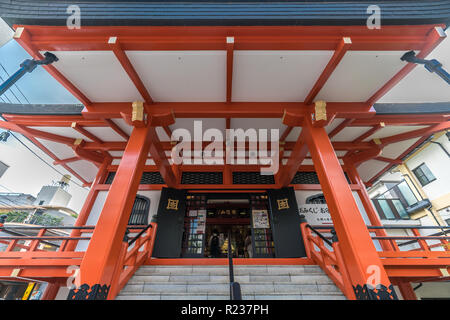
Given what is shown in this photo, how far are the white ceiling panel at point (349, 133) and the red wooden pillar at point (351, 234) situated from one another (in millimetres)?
2293

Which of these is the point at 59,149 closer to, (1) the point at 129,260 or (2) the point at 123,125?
(2) the point at 123,125

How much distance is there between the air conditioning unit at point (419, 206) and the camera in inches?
390

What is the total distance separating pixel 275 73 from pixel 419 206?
39.6 feet

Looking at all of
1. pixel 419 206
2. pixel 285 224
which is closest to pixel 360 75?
pixel 285 224

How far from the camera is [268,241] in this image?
6.16m

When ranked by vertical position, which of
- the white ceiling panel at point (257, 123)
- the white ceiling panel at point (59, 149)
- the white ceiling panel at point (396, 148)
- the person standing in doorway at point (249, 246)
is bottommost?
the person standing in doorway at point (249, 246)

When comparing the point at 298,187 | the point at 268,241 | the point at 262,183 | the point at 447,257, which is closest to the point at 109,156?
the point at 262,183

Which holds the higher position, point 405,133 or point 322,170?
point 405,133

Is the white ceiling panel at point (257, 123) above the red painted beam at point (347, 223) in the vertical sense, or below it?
above

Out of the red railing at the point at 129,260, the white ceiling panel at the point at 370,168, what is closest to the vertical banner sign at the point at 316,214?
the white ceiling panel at the point at 370,168

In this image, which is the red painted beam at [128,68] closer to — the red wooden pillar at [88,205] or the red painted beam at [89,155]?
the red painted beam at [89,155]

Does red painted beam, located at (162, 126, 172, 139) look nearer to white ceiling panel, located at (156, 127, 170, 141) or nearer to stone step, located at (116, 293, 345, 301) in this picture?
white ceiling panel, located at (156, 127, 170, 141)

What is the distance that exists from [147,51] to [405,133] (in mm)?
7640
